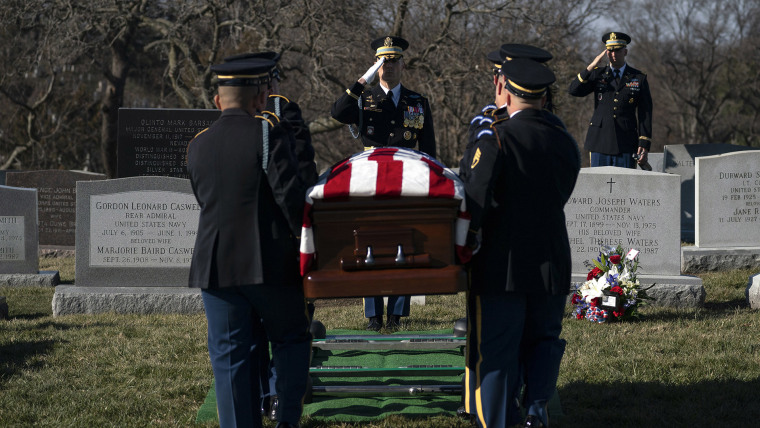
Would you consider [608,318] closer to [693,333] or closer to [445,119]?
[693,333]

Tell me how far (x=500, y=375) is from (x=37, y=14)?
646 inches

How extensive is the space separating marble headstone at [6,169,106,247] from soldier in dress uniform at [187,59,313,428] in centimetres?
947

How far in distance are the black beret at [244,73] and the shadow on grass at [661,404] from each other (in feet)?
7.68

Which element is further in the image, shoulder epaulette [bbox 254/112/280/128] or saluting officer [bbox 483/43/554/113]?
saluting officer [bbox 483/43/554/113]

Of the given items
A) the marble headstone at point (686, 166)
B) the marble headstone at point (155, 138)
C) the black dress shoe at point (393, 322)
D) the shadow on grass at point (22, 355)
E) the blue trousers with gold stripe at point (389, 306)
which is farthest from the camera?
the marble headstone at point (686, 166)

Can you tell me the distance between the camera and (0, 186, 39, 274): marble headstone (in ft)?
31.3

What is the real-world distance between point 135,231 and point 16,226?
1967 mm

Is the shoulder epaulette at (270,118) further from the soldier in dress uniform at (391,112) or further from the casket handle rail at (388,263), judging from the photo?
the soldier in dress uniform at (391,112)

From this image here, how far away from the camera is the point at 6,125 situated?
27.1m

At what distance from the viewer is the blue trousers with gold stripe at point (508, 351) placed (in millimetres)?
3828

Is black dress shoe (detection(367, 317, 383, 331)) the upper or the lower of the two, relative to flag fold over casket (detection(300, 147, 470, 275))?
lower

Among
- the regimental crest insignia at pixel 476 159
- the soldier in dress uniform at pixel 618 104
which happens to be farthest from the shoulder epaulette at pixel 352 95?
the soldier in dress uniform at pixel 618 104

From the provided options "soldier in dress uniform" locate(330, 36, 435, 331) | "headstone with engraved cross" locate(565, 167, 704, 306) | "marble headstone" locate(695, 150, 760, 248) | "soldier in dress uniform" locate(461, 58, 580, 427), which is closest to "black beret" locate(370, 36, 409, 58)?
"soldier in dress uniform" locate(330, 36, 435, 331)

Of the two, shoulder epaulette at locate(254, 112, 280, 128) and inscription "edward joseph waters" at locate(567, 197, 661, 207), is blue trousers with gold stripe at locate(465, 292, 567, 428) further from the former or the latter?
inscription "edward joseph waters" at locate(567, 197, 661, 207)
